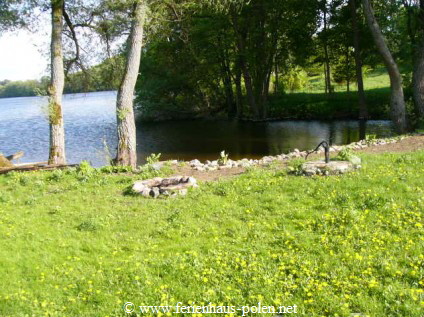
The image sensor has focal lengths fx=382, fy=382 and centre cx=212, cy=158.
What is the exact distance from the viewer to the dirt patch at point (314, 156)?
11689mm

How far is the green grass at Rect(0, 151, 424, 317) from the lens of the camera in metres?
5.40

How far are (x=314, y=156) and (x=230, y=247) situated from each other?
799 cm

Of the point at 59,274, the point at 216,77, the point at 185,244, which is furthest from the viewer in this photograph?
the point at 216,77

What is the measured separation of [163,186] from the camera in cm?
1058

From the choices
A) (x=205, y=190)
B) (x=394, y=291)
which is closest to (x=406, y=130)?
(x=205, y=190)

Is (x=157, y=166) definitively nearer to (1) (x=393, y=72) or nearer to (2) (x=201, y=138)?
(1) (x=393, y=72)

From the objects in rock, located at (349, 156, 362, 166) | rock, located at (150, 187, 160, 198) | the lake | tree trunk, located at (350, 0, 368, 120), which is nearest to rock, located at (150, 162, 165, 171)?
rock, located at (150, 187, 160, 198)

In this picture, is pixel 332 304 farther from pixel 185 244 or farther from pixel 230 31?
pixel 230 31

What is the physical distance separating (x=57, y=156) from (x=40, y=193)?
5.27 m

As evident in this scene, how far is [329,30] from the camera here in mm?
34031

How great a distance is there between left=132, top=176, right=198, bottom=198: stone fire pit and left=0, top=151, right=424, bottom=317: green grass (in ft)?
1.10

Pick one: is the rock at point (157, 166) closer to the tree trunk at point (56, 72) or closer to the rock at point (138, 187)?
the rock at point (138, 187)

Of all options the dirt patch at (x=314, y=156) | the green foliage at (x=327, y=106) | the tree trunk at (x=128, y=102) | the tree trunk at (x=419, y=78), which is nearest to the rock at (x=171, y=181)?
the dirt patch at (x=314, y=156)

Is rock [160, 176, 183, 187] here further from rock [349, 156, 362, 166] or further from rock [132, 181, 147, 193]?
rock [349, 156, 362, 166]
